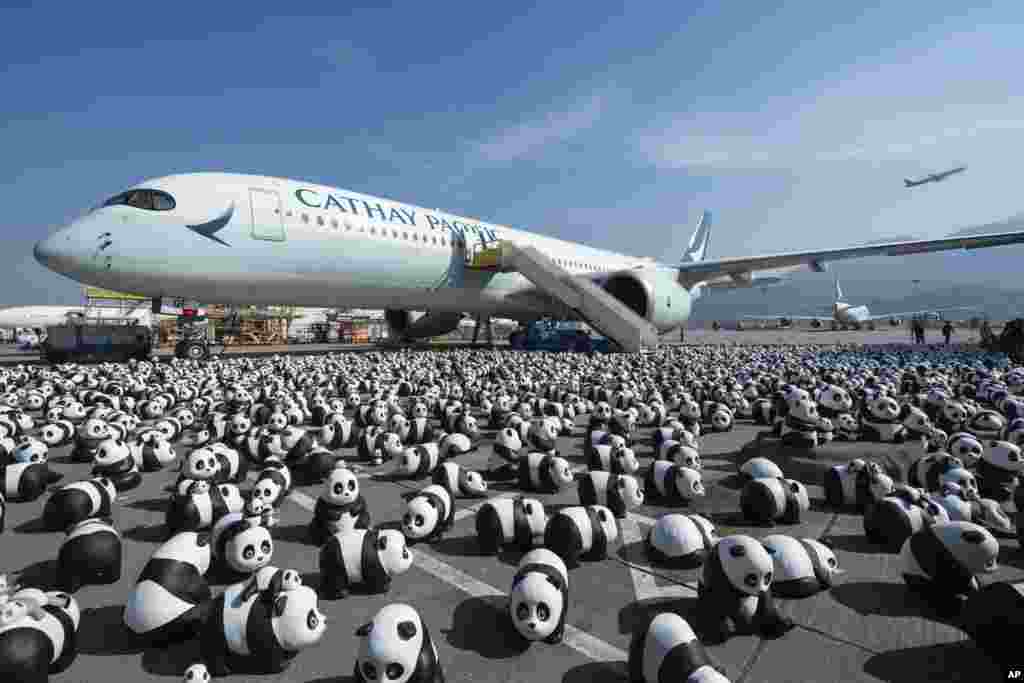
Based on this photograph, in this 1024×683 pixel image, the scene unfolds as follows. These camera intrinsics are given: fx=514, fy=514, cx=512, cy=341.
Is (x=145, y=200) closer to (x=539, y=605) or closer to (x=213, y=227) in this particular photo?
(x=213, y=227)

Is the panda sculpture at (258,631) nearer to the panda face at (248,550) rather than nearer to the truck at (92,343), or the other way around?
the panda face at (248,550)

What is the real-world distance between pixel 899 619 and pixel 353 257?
20010mm

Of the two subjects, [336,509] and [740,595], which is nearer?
[740,595]

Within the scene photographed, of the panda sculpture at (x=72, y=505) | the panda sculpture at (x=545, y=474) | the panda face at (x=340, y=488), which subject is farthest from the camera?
the panda sculpture at (x=545, y=474)

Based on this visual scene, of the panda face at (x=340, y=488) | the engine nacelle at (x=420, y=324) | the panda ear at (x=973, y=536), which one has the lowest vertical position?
the panda ear at (x=973, y=536)

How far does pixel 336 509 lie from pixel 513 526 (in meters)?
1.72

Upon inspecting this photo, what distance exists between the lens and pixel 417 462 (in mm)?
6898

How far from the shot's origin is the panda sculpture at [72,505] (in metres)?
5.07

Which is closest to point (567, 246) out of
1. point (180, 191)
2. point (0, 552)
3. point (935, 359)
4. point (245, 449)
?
point (935, 359)

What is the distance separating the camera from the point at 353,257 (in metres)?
20.6

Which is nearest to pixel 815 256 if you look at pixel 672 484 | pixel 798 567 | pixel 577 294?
pixel 577 294

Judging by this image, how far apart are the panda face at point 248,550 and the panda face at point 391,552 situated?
39.0 inches

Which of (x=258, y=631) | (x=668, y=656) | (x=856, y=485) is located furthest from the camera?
(x=856, y=485)

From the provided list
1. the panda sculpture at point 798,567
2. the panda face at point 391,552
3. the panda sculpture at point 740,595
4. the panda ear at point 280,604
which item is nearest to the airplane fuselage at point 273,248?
the panda face at point 391,552
